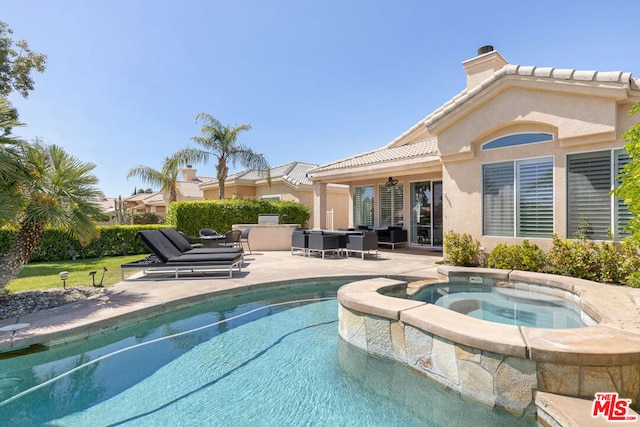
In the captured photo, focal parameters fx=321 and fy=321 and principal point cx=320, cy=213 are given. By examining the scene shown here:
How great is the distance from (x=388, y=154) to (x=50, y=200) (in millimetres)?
13225

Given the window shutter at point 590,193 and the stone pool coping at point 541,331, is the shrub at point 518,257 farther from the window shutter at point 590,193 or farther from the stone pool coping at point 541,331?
the stone pool coping at point 541,331

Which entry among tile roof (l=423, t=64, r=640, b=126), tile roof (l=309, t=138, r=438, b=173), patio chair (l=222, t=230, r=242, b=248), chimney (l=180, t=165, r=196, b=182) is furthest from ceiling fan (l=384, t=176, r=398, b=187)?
chimney (l=180, t=165, r=196, b=182)

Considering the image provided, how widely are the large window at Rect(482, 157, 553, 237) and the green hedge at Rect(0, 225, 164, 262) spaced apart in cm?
1441

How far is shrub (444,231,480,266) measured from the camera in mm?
10172

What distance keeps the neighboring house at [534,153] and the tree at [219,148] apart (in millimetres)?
11713

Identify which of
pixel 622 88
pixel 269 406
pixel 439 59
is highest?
pixel 439 59

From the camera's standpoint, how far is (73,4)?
468 inches

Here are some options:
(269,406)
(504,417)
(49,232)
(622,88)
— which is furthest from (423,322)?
(49,232)

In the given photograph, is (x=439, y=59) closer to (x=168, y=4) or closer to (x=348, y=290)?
(x=168, y=4)

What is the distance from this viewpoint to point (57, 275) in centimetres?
1006

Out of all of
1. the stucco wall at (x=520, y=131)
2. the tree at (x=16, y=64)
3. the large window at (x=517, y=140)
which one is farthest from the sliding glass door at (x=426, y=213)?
the tree at (x=16, y=64)

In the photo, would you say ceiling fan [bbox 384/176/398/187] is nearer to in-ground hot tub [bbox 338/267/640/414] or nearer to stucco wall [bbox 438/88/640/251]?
stucco wall [bbox 438/88/640/251]

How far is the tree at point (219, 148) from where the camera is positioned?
64.2 feet

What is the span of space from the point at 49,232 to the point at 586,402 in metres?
17.5
